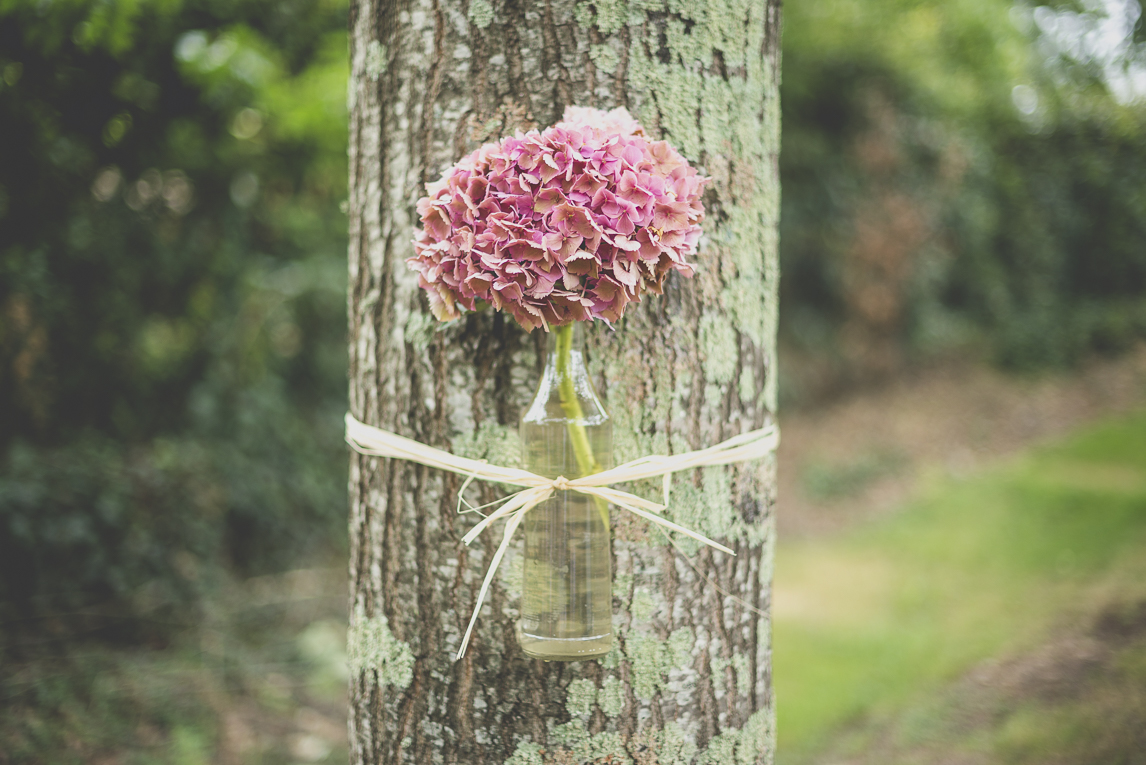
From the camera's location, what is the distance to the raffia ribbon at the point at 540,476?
4.73 feet

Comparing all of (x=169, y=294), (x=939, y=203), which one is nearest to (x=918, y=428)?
(x=939, y=203)

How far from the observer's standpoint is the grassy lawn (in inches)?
126

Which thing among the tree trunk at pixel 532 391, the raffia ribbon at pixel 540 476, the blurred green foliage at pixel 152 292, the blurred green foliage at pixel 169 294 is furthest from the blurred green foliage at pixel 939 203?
the raffia ribbon at pixel 540 476

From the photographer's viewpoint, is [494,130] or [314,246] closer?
[494,130]

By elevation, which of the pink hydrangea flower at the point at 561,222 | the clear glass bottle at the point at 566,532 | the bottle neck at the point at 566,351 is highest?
the pink hydrangea flower at the point at 561,222

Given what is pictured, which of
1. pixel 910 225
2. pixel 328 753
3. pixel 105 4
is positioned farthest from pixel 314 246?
pixel 910 225

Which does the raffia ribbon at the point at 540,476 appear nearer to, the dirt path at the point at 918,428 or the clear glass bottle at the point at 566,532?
the clear glass bottle at the point at 566,532

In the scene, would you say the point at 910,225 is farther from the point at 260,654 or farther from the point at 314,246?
the point at 260,654

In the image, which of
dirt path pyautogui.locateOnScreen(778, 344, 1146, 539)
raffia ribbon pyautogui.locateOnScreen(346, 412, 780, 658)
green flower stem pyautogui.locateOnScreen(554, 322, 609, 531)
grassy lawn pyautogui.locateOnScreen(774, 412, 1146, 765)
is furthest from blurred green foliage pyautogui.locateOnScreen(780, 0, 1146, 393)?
green flower stem pyautogui.locateOnScreen(554, 322, 609, 531)

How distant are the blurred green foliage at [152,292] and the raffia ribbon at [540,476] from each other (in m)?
2.48

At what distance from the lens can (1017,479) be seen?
22.4 feet

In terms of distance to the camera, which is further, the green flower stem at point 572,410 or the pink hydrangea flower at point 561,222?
the green flower stem at point 572,410

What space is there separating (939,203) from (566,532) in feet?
31.8

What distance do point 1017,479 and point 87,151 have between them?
24.1ft
